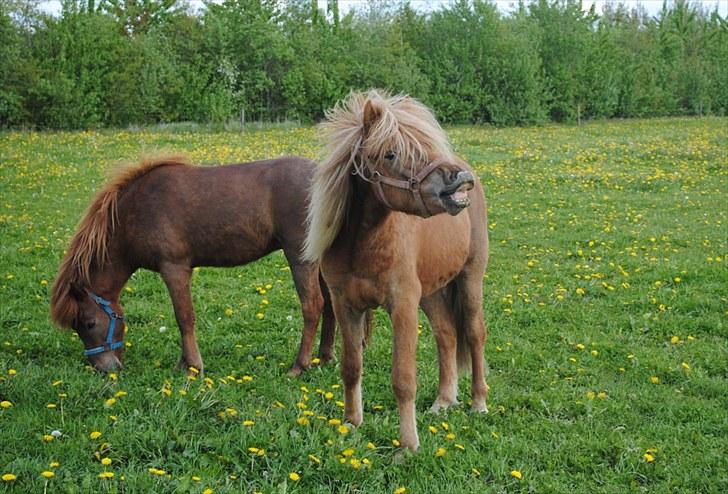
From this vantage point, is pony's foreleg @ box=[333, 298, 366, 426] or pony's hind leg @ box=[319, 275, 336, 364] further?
pony's hind leg @ box=[319, 275, 336, 364]

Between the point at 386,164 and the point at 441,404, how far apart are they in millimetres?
2336

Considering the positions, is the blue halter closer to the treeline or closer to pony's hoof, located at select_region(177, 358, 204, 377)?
pony's hoof, located at select_region(177, 358, 204, 377)

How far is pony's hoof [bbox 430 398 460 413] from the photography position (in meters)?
5.67

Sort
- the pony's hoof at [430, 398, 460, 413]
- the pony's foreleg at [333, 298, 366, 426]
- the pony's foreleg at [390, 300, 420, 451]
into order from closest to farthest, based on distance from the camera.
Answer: the pony's foreleg at [390, 300, 420, 451] → the pony's foreleg at [333, 298, 366, 426] → the pony's hoof at [430, 398, 460, 413]

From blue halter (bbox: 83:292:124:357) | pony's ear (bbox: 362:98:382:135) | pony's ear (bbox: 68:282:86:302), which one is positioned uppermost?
pony's ear (bbox: 362:98:382:135)

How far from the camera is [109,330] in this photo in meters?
6.44

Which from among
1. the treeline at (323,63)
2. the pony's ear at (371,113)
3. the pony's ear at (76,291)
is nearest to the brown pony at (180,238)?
the pony's ear at (76,291)

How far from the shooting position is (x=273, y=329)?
7953 mm

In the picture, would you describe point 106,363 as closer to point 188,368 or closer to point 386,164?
point 188,368

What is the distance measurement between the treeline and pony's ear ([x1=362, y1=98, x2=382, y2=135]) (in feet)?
101

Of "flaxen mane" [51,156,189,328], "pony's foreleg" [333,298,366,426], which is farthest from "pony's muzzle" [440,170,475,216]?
"flaxen mane" [51,156,189,328]

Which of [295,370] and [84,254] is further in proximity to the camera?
[295,370]

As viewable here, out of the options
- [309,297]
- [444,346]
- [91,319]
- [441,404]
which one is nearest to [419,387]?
[441,404]

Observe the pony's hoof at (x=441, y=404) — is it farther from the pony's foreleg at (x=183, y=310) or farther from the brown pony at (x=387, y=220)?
the pony's foreleg at (x=183, y=310)
